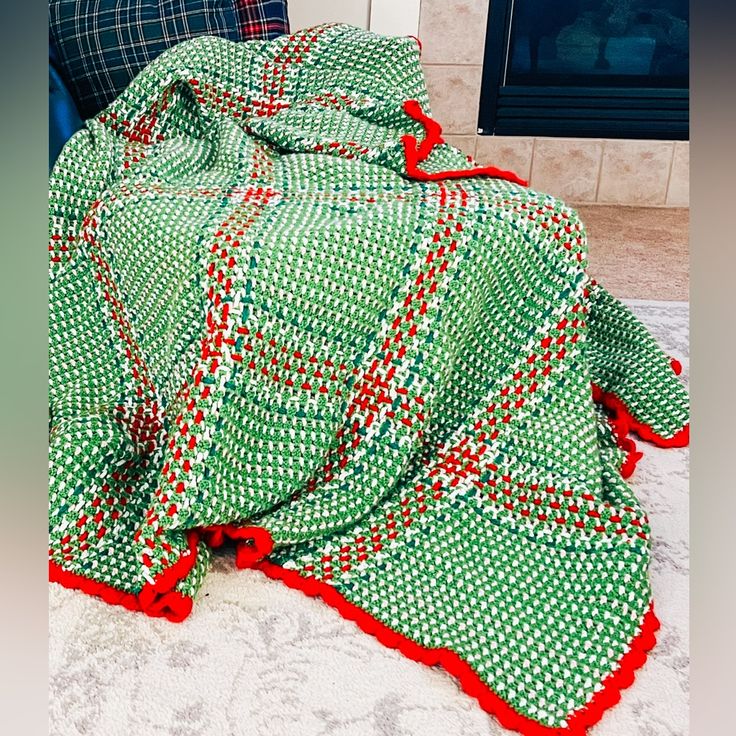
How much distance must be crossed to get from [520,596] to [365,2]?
5.63 feet

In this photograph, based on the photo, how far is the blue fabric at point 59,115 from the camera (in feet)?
4.56

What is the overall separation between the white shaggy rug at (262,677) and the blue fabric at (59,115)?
83cm

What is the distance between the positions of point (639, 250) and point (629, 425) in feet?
3.74

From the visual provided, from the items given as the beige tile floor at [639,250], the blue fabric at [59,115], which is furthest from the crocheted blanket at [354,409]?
the beige tile floor at [639,250]

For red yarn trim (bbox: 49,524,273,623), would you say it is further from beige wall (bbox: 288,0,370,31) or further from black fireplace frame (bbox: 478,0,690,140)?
black fireplace frame (bbox: 478,0,690,140)

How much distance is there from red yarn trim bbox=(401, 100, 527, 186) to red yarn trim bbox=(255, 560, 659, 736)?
24.9 inches

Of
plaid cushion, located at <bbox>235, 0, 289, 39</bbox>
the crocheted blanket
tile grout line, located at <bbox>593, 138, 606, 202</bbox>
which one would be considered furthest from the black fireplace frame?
the crocheted blanket

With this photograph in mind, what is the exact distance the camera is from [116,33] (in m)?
1.44

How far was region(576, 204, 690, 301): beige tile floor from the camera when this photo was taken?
6.62 feet

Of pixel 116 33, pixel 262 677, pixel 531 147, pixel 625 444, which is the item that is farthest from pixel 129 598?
pixel 531 147

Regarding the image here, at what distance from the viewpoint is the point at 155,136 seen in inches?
52.8

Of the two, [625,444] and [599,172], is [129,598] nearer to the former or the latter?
[625,444]

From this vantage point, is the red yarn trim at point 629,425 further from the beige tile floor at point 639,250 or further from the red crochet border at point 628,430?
the beige tile floor at point 639,250
